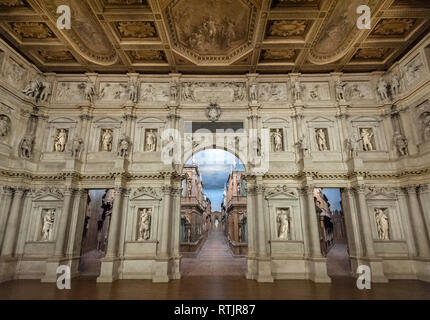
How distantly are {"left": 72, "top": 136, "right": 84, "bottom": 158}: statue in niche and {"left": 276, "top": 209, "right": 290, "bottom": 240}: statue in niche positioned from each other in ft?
35.2

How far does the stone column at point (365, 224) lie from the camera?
9.78m

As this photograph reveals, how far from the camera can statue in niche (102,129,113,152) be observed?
1195 centimetres

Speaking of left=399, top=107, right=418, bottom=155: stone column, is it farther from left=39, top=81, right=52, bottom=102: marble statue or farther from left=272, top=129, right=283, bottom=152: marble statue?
left=39, top=81, right=52, bottom=102: marble statue

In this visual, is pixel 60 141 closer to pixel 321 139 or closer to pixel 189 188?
pixel 321 139

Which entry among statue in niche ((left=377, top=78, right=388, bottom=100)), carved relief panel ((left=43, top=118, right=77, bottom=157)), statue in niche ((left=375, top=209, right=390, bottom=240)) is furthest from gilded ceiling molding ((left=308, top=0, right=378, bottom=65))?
carved relief panel ((left=43, top=118, right=77, bottom=157))

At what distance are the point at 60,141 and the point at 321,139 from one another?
14.2m

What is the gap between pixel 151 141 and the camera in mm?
12094

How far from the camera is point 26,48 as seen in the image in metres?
11.1

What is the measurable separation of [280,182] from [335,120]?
4825 mm

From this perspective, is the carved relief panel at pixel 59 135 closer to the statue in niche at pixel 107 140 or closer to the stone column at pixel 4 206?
the statue in niche at pixel 107 140

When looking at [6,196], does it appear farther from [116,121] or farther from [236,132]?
[236,132]

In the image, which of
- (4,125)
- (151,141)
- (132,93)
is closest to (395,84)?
(151,141)

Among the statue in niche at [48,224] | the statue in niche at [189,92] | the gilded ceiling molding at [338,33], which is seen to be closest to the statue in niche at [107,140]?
the statue in niche at [48,224]

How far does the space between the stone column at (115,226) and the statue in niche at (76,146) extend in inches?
117
